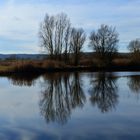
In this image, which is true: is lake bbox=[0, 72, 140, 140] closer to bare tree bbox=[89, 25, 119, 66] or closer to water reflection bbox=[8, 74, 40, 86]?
water reflection bbox=[8, 74, 40, 86]

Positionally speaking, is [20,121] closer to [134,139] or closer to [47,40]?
[134,139]

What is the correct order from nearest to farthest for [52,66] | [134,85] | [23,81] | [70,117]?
[70,117] < [134,85] < [23,81] < [52,66]

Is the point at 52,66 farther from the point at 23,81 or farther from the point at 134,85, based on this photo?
the point at 134,85

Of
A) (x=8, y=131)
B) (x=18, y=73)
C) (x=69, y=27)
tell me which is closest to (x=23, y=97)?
(x=8, y=131)

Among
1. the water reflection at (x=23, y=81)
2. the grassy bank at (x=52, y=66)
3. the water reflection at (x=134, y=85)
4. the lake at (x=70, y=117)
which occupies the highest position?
the grassy bank at (x=52, y=66)

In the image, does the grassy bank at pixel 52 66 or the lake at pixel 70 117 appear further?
the grassy bank at pixel 52 66

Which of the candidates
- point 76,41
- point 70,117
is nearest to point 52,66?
point 76,41

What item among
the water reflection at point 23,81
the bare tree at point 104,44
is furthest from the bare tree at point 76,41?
the water reflection at point 23,81

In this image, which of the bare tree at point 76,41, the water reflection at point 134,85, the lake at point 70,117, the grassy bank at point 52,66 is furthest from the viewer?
the bare tree at point 76,41

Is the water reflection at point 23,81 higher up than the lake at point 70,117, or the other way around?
the water reflection at point 23,81

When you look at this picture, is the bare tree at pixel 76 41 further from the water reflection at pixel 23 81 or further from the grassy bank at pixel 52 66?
the water reflection at pixel 23 81

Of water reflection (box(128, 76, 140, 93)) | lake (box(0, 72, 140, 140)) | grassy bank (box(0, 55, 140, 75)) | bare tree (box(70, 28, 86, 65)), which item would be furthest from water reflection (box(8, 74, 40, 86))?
bare tree (box(70, 28, 86, 65))

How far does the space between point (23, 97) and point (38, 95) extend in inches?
35.4

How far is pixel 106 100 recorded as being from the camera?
14.4 m
